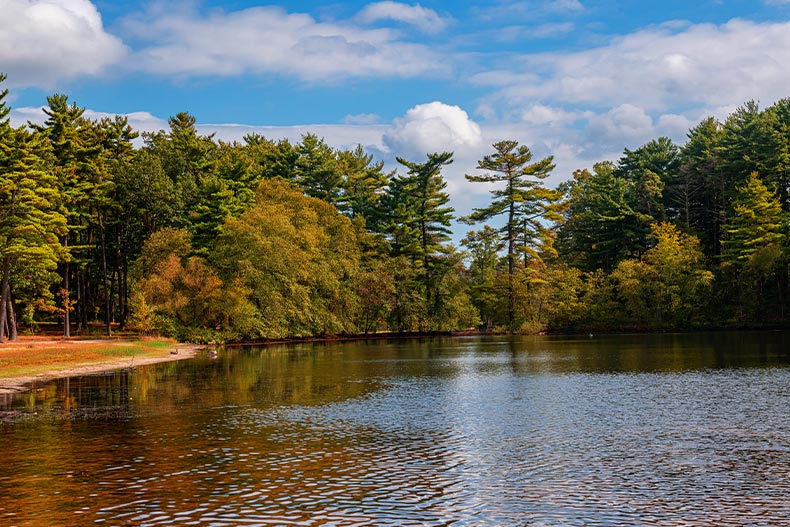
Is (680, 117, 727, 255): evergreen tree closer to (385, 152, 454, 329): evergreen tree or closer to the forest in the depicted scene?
the forest

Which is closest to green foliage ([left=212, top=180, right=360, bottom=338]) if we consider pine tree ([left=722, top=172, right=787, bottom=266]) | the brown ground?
the brown ground

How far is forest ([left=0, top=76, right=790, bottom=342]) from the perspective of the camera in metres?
83.5

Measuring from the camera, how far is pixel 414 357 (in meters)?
62.7

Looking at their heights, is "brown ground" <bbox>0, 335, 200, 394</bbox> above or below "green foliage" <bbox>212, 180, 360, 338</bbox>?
below

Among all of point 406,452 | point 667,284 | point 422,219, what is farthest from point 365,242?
point 406,452

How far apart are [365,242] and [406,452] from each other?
91.2m

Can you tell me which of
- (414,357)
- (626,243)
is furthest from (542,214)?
(414,357)

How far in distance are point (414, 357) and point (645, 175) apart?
6935 cm

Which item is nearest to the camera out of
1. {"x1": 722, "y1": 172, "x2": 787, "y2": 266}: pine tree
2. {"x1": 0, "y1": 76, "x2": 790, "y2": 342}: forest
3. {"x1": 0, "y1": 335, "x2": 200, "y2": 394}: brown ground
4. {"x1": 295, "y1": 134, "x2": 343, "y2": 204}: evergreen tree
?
{"x1": 0, "y1": 335, "x2": 200, "y2": 394}: brown ground

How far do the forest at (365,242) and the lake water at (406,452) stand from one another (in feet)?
145

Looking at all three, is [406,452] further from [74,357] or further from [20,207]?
[20,207]

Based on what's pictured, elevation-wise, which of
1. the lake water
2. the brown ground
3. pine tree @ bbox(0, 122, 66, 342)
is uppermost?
pine tree @ bbox(0, 122, 66, 342)

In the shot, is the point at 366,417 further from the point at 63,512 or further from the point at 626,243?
the point at 626,243

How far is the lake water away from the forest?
145ft
